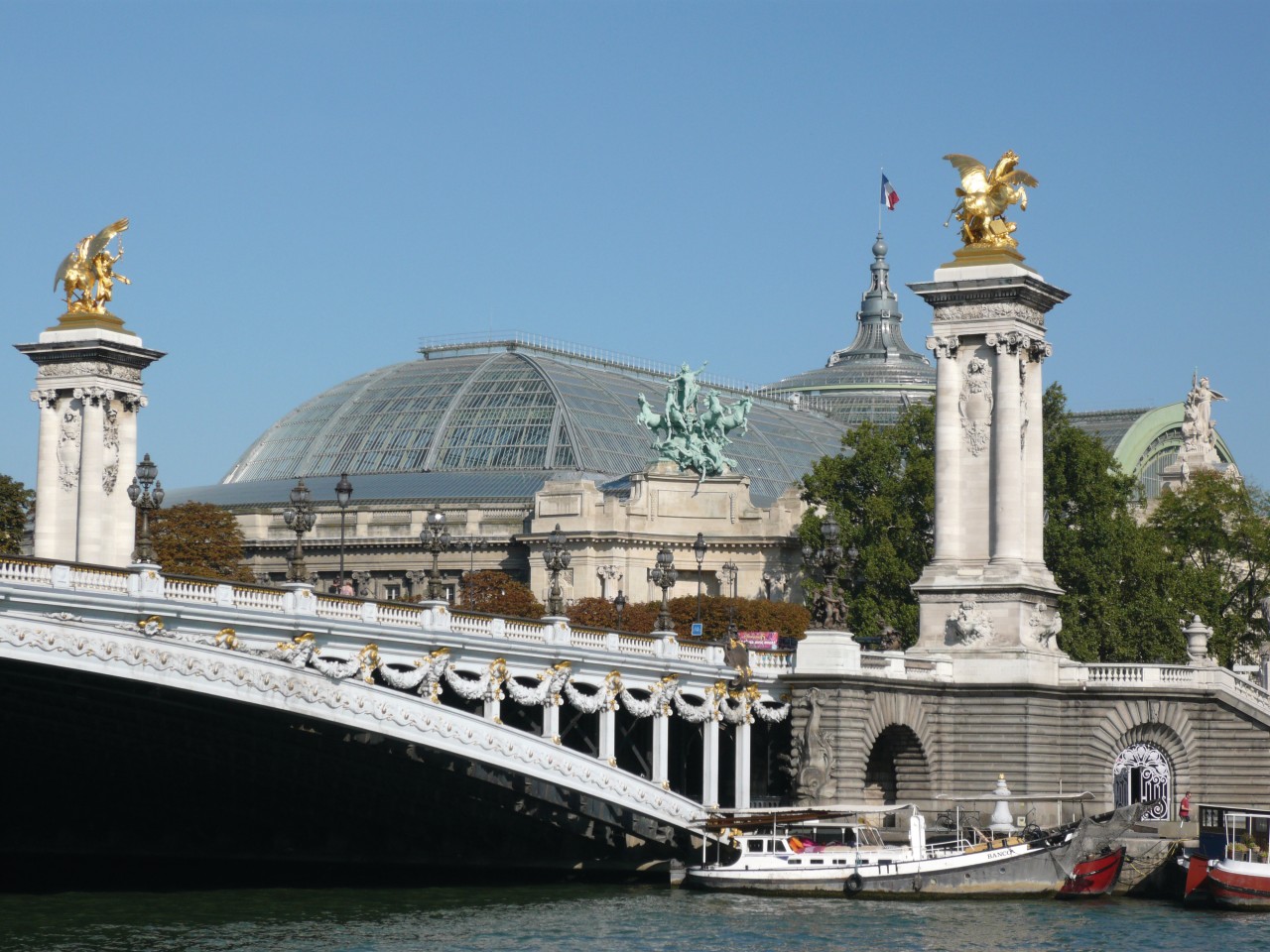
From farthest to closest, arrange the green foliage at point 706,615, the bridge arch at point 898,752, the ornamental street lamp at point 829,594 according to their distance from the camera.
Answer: the green foliage at point 706,615 < the bridge arch at point 898,752 < the ornamental street lamp at point 829,594

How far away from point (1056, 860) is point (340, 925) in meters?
16.4

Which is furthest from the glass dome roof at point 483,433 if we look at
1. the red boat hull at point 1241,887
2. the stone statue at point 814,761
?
the red boat hull at point 1241,887

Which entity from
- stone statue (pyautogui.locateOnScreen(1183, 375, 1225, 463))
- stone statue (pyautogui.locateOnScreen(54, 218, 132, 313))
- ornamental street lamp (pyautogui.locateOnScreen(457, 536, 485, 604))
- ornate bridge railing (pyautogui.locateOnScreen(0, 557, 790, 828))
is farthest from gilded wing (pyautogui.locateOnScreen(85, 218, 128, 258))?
stone statue (pyautogui.locateOnScreen(1183, 375, 1225, 463))

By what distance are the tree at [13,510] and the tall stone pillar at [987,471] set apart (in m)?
41.0

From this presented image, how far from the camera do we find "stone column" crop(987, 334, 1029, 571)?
68562 millimetres

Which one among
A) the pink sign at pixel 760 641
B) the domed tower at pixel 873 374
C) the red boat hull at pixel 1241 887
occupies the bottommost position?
the red boat hull at pixel 1241 887

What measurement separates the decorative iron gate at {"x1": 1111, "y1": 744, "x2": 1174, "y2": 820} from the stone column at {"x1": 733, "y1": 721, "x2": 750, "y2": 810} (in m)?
9.99

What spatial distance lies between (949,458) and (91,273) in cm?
2572

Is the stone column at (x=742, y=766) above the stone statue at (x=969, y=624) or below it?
below

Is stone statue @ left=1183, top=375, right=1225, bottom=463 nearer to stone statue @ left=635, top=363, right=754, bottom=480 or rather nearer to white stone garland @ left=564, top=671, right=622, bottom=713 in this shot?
stone statue @ left=635, top=363, right=754, bottom=480

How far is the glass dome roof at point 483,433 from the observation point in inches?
5684

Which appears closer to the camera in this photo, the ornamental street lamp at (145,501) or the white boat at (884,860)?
the ornamental street lamp at (145,501)

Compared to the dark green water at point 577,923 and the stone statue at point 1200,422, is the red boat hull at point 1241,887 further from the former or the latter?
the stone statue at point 1200,422

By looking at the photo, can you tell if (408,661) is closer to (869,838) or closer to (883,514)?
(869,838)
